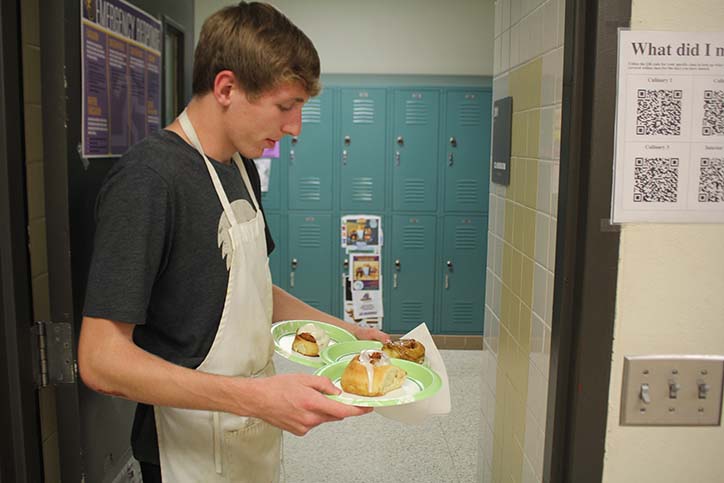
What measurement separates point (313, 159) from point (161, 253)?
3640mm

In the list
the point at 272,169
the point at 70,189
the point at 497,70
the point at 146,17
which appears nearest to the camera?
the point at 70,189

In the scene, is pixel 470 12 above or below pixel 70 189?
above

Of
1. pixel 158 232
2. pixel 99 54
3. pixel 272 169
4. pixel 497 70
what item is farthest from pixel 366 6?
pixel 158 232

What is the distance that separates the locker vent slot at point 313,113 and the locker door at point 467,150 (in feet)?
3.14

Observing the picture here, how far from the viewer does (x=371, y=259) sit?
475 centimetres

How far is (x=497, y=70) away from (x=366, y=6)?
3213 millimetres

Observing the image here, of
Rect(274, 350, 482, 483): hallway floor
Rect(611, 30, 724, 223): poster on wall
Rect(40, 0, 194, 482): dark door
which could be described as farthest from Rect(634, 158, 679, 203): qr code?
Rect(274, 350, 482, 483): hallway floor

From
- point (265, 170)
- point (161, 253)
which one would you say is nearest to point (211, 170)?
point (161, 253)

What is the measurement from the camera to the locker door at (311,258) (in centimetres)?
476

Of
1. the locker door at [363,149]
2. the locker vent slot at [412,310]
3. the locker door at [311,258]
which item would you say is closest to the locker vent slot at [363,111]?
the locker door at [363,149]

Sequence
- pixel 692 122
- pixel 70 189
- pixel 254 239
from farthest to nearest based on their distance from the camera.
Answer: pixel 254 239
pixel 70 189
pixel 692 122

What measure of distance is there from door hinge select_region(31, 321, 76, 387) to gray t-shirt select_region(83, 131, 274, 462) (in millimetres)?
127

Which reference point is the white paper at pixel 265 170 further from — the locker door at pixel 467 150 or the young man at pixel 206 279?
the young man at pixel 206 279

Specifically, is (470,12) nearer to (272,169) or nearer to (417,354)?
(272,169)
